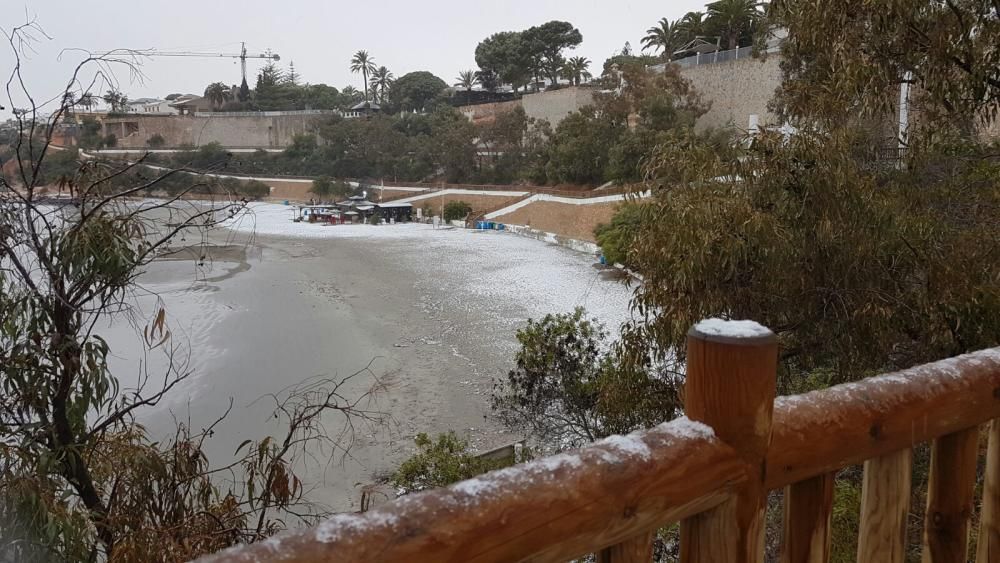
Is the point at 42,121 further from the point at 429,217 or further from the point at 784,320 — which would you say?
the point at 429,217

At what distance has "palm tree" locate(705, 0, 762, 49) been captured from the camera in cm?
2620

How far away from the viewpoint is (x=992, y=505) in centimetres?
124

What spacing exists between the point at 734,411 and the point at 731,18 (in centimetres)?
2994

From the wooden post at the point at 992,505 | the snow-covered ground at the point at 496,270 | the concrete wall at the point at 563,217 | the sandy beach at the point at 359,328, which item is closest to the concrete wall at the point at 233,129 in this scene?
the snow-covered ground at the point at 496,270

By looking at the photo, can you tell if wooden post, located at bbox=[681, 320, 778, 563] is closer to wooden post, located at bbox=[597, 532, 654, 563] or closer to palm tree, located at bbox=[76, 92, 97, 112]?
wooden post, located at bbox=[597, 532, 654, 563]

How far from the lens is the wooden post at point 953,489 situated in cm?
116

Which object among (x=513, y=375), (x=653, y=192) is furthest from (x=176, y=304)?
(x=653, y=192)

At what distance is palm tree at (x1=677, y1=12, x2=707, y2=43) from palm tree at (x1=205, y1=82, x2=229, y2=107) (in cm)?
4273

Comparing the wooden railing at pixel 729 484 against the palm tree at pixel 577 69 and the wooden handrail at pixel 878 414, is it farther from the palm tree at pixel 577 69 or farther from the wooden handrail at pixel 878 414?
the palm tree at pixel 577 69

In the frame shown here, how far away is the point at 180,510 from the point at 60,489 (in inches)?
19.3

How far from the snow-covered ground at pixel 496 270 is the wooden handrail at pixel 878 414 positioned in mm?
9970

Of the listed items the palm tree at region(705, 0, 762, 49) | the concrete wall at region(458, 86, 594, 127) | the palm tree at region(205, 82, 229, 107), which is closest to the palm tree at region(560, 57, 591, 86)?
the concrete wall at region(458, 86, 594, 127)

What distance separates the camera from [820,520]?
102 cm

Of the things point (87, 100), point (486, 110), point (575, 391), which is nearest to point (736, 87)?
point (486, 110)
